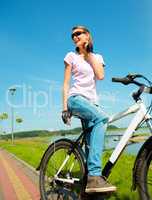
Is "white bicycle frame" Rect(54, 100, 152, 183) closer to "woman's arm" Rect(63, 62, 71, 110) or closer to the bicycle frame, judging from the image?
the bicycle frame

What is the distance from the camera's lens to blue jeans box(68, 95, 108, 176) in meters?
4.80

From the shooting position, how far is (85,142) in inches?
204

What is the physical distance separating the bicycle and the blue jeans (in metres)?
0.09

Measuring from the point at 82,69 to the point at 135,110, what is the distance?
88 cm

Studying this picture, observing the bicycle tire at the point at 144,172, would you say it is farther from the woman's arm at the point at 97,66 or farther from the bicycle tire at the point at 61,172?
the woman's arm at the point at 97,66

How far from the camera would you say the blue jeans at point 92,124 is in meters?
4.80

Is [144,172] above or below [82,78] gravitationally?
below

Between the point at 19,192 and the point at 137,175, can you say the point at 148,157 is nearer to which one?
the point at 137,175

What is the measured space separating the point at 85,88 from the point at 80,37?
2.02 feet

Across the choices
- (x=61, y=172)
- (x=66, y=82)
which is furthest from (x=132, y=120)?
(x=61, y=172)

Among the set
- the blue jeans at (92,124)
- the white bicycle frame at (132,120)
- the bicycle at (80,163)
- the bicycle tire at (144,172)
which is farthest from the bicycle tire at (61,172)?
the bicycle tire at (144,172)

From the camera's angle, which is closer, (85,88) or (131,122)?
(131,122)

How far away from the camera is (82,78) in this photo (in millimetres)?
5129

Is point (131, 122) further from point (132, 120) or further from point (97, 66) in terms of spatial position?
point (97, 66)
